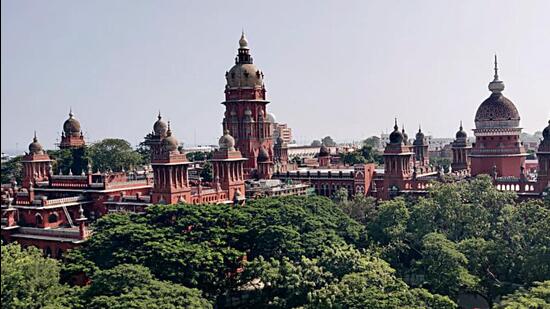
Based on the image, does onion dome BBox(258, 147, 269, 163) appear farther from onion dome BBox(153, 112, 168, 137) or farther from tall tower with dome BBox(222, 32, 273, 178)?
onion dome BBox(153, 112, 168, 137)

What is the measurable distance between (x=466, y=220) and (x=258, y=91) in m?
31.5

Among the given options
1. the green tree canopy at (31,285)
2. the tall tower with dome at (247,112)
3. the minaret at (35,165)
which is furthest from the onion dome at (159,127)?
the green tree canopy at (31,285)

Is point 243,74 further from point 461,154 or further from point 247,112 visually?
point 461,154

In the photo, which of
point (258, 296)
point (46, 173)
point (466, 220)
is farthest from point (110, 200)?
point (466, 220)

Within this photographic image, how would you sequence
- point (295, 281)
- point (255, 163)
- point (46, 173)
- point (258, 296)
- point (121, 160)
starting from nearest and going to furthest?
point (295, 281) → point (258, 296) → point (46, 173) → point (255, 163) → point (121, 160)

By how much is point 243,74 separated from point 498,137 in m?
26.5

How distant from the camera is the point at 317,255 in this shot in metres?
37.8

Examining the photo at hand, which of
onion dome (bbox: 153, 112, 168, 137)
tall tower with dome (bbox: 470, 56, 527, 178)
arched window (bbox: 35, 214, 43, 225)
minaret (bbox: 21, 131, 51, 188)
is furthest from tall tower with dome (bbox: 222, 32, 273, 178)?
arched window (bbox: 35, 214, 43, 225)

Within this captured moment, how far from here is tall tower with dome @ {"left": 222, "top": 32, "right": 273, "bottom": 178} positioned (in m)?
64.7

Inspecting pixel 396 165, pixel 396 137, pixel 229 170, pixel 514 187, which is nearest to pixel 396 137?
pixel 396 137

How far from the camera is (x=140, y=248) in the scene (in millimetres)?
33969

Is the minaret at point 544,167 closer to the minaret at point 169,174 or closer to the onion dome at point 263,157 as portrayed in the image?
the minaret at point 169,174

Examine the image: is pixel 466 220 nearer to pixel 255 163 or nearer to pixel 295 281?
pixel 295 281

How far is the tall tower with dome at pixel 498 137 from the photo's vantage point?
51125 millimetres
